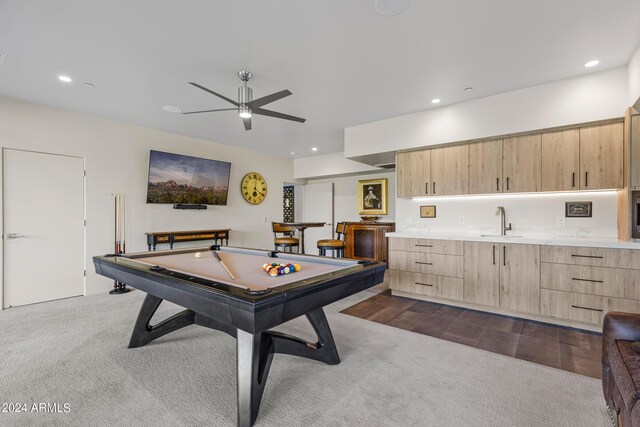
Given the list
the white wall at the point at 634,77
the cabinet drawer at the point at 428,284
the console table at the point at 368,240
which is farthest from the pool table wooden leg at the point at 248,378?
the console table at the point at 368,240

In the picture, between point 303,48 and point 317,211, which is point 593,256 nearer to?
point 303,48

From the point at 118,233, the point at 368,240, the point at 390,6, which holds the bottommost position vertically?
the point at 368,240

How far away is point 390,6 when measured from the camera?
6.49 ft

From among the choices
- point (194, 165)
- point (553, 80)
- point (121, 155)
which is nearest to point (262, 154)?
point (194, 165)

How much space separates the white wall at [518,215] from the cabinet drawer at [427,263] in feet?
1.96

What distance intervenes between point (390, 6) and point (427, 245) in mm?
2794

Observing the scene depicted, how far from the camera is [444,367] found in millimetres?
2209

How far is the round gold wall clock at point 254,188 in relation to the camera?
20.9ft

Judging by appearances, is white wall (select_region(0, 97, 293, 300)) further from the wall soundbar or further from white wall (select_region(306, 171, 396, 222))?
white wall (select_region(306, 171, 396, 222))

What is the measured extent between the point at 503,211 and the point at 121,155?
5.67 meters

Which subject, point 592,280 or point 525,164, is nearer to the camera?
point 592,280

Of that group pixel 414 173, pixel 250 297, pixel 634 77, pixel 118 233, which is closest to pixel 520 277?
pixel 414 173

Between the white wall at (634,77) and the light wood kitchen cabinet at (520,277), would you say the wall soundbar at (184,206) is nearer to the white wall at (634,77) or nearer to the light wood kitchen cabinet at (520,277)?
the light wood kitchen cabinet at (520,277)

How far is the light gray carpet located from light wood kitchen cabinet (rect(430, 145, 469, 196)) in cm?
206
